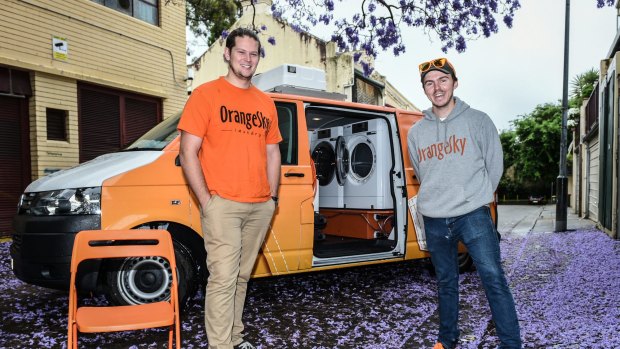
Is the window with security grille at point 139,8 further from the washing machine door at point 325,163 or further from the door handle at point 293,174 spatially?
the door handle at point 293,174

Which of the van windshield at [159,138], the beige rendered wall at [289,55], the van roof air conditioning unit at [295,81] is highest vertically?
the beige rendered wall at [289,55]

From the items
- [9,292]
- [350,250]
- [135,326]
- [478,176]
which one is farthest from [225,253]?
[9,292]

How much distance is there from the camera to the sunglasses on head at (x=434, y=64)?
335cm

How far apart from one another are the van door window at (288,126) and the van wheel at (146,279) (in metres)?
1.44

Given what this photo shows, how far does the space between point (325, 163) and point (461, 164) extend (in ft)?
13.8

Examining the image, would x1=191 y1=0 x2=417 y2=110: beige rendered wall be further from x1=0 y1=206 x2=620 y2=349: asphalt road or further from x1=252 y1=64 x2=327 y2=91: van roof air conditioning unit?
x1=252 y1=64 x2=327 y2=91: van roof air conditioning unit

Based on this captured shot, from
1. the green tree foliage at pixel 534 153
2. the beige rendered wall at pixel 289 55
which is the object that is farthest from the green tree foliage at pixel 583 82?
the beige rendered wall at pixel 289 55

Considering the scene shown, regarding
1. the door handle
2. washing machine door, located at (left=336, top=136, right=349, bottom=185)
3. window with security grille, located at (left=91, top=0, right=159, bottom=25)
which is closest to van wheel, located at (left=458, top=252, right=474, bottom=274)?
washing machine door, located at (left=336, top=136, right=349, bottom=185)

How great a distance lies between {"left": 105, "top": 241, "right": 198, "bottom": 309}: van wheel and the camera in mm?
4270

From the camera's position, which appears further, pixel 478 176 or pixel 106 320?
pixel 478 176

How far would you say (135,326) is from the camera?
282cm

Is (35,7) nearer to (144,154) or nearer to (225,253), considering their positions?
(144,154)

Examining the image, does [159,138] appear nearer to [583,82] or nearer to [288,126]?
[288,126]

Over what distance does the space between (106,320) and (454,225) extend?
229cm
